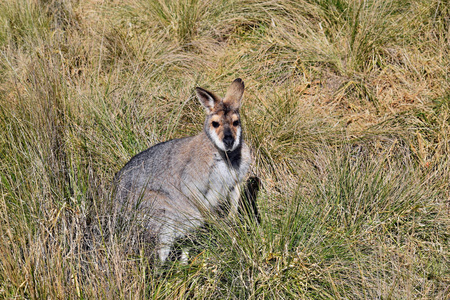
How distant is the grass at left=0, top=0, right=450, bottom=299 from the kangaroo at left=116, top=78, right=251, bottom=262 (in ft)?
1.15

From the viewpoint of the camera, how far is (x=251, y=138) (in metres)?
4.73

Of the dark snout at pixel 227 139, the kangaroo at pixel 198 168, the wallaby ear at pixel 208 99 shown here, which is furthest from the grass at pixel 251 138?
the wallaby ear at pixel 208 99

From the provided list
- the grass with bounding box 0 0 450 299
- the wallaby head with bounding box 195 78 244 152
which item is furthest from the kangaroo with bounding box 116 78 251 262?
the grass with bounding box 0 0 450 299

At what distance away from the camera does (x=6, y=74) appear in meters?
5.58

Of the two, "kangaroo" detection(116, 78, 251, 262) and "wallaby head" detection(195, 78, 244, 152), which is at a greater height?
"wallaby head" detection(195, 78, 244, 152)

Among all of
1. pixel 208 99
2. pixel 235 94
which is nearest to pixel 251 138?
pixel 235 94

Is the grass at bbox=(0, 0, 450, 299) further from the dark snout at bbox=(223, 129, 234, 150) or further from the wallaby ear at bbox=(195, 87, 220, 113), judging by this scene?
the wallaby ear at bbox=(195, 87, 220, 113)

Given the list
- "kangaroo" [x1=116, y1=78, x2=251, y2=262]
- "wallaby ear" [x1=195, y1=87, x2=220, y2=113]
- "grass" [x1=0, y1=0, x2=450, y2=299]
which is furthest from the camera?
"wallaby ear" [x1=195, y1=87, x2=220, y2=113]

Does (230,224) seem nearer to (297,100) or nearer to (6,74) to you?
(297,100)

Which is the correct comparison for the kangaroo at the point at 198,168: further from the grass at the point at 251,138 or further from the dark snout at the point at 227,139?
the grass at the point at 251,138

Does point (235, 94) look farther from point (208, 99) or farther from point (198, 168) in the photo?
point (198, 168)

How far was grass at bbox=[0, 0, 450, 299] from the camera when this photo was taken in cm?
304

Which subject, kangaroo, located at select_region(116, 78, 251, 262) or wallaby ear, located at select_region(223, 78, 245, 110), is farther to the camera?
wallaby ear, located at select_region(223, 78, 245, 110)

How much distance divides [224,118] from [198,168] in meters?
0.48
